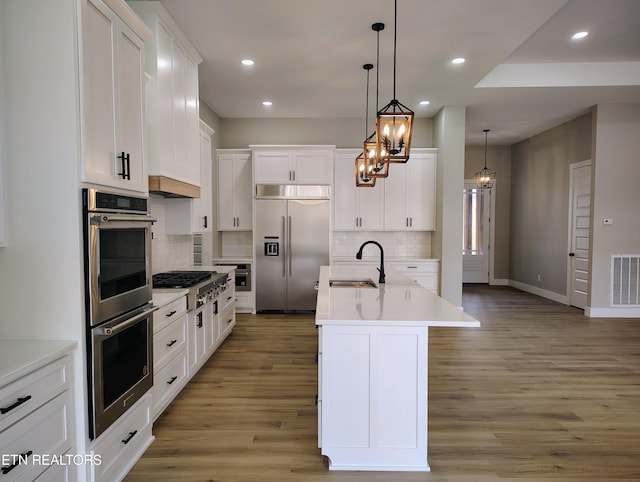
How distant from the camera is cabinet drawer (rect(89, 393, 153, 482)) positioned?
5.92 ft

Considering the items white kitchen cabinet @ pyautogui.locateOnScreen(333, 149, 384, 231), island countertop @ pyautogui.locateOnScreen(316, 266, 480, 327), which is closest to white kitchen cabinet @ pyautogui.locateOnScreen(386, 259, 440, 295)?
white kitchen cabinet @ pyautogui.locateOnScreen(333, 149, 384, 231)

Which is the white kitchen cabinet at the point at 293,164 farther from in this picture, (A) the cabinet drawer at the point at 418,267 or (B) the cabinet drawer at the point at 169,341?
(B) the cabinet drawer at the point at 169,341

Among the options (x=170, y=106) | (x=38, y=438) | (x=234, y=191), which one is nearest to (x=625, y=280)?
(x=234, y=191)

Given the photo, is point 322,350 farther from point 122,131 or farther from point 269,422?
point 122,131

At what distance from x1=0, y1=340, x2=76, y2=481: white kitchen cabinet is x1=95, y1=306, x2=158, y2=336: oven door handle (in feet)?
0.49

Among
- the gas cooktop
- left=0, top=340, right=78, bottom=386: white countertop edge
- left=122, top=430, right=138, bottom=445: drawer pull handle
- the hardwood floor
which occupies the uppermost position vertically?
the gas cooktop

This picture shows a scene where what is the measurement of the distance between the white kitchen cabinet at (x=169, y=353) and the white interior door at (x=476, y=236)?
7.16 meters

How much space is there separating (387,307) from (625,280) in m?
5.31

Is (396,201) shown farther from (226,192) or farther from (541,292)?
(541,292)

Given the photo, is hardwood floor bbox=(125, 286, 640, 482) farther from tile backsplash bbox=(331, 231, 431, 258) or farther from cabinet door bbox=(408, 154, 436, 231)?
cabinet door bbox=(408, 154, 436, 231)

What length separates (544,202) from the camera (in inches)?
282

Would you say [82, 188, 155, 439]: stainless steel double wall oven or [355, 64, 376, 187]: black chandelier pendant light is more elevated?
[355, 64, 376, 187]: black chandelier pendant light

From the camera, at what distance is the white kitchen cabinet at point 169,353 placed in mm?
2480

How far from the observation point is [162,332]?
8.32ft
